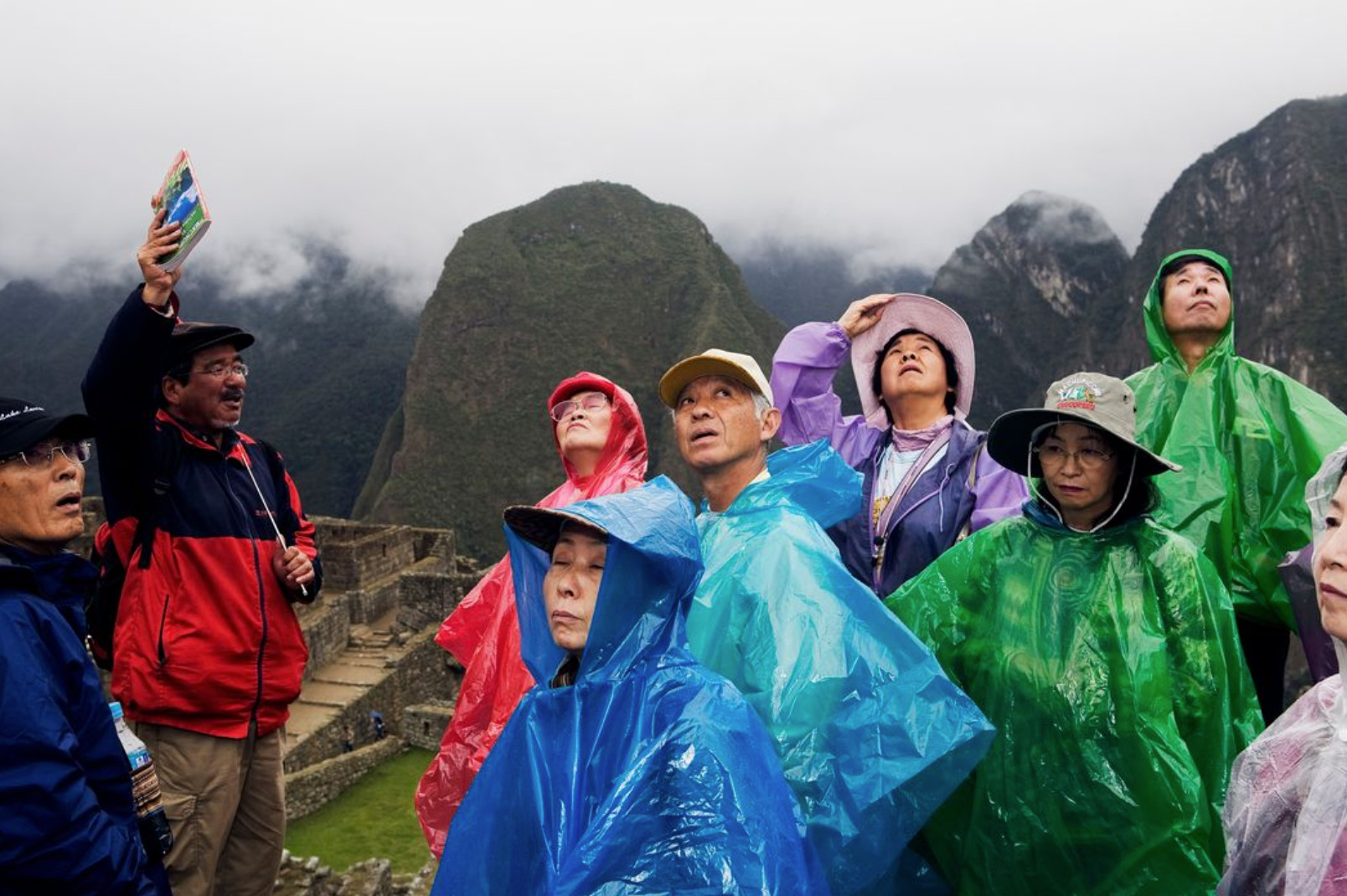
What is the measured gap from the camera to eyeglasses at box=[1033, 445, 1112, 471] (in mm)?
2893

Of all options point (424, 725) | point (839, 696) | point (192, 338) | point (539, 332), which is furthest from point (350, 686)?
point (539, 332)

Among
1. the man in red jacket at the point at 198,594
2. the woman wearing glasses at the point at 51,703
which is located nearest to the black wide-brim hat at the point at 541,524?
the woman wearing glasses at the point at 51,703

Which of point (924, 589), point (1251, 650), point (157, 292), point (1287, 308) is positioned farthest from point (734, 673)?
point (1287, 308)

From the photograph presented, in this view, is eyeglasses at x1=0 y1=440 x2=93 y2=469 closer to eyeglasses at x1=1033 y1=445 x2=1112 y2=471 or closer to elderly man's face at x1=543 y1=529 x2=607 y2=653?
elderly man's face at x1=543 y1=529 x2=607 y2=653

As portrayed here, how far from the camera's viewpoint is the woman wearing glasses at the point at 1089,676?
2.71 meters

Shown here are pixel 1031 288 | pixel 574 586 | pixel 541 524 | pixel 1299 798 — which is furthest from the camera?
pixel 1031 288

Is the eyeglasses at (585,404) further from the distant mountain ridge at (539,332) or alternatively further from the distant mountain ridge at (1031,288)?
the distant mountain ridge at (1031,288)

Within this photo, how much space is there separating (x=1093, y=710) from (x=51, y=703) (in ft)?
9.48

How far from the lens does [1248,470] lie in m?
3.83

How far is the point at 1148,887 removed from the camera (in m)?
2.69

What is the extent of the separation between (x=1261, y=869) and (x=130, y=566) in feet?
12.5

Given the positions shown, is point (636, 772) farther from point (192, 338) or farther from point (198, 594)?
point (192, 338)

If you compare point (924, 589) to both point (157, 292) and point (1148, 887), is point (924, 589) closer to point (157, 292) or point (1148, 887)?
point (1148, 887)

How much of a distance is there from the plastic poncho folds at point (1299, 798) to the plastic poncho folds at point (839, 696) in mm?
820
